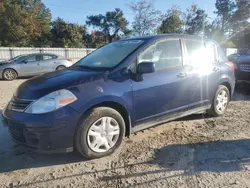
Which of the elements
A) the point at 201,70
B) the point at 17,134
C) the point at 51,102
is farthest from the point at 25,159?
the point at 201,70

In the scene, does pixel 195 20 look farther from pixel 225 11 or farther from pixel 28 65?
pixel 28 65

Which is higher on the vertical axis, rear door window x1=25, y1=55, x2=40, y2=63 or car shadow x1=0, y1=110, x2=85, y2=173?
rear door window x1=25, y1=55, x2=40, y2=63

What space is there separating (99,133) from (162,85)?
124 cm

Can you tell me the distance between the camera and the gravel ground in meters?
2.42

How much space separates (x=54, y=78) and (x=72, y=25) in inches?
1172

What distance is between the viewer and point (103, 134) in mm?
2889

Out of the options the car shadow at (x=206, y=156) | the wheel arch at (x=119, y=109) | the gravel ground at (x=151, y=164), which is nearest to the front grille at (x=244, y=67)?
the gravel ground at (x=151, y=164)

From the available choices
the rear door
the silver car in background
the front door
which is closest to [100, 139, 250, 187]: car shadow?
the front door

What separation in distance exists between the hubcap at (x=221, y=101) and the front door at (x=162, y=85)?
110 cm

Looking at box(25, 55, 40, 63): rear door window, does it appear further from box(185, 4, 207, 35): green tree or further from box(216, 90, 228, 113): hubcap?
box(185, 4, 207, 35): green tree

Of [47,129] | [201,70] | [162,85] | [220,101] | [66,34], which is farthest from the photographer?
[66,34]

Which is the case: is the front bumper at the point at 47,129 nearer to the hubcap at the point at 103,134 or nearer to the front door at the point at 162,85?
the hubcap at the point at 103,134

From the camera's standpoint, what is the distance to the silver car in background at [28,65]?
34.1ft

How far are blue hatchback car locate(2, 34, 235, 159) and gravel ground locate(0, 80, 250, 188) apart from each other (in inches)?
10.7
